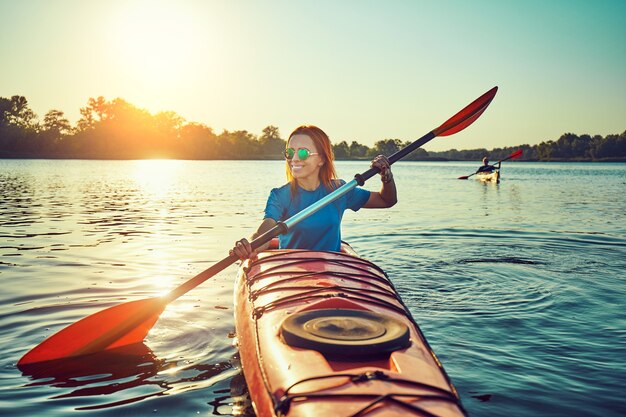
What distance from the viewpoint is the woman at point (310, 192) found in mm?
4973

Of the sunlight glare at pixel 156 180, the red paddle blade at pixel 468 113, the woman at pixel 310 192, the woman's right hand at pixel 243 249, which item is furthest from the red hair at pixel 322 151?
the sunlight glare at pixel 156 180

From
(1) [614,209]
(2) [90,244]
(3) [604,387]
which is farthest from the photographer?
(1) [614,209]

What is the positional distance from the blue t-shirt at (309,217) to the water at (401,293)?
43.8 inches

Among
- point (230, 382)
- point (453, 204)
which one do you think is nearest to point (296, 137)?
point (230, 382)

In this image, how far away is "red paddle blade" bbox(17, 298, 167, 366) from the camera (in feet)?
14.3

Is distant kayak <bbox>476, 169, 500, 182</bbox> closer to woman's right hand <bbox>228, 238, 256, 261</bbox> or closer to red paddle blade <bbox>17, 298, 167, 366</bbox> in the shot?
woman's right hand <bbox>228, 238, 256, 261</bbox>

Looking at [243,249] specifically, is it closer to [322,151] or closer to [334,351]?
[322,151]

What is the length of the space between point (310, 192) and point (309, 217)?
0.83ft

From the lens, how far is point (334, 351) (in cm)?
286

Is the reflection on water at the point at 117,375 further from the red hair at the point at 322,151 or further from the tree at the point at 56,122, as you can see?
the tree at the point at 56,122

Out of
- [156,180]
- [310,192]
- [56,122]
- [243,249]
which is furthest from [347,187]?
[56,122]

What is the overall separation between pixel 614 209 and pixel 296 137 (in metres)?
16.1

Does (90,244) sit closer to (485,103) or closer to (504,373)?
(485,103)

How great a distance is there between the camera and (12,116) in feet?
358
